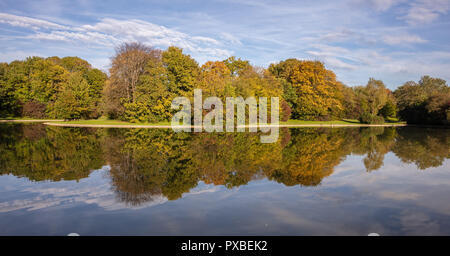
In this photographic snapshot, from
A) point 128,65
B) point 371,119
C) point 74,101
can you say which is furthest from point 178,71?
point 371,119

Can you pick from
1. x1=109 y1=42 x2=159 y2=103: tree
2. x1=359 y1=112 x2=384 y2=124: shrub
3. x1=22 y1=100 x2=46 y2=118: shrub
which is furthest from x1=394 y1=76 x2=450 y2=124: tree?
x1=22 y1=100 x2=46 y2=118: shrub

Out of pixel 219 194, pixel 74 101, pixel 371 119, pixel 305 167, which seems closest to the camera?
pixel 219 194

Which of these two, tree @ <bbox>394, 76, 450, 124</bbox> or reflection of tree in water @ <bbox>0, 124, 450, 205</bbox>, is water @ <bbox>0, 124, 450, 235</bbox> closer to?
reflection of tree in water @ <bbox>0, 124, 450, 205</bbox>

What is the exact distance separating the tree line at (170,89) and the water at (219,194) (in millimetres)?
20966

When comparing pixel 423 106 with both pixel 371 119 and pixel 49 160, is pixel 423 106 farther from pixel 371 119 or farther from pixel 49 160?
pixel 49 160

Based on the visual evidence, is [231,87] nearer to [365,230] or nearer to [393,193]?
[393,193]

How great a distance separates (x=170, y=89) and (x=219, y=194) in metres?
30.8

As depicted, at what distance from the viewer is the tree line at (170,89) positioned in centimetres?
3444

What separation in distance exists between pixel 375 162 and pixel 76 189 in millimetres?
10999

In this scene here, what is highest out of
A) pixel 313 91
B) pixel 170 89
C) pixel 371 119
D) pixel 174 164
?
pixel 313 91

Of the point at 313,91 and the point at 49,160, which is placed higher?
the point at 313,91

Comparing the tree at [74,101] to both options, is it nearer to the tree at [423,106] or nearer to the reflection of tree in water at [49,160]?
the reflection of tree in water at [49,160]

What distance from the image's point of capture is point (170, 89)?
36.8 meters
